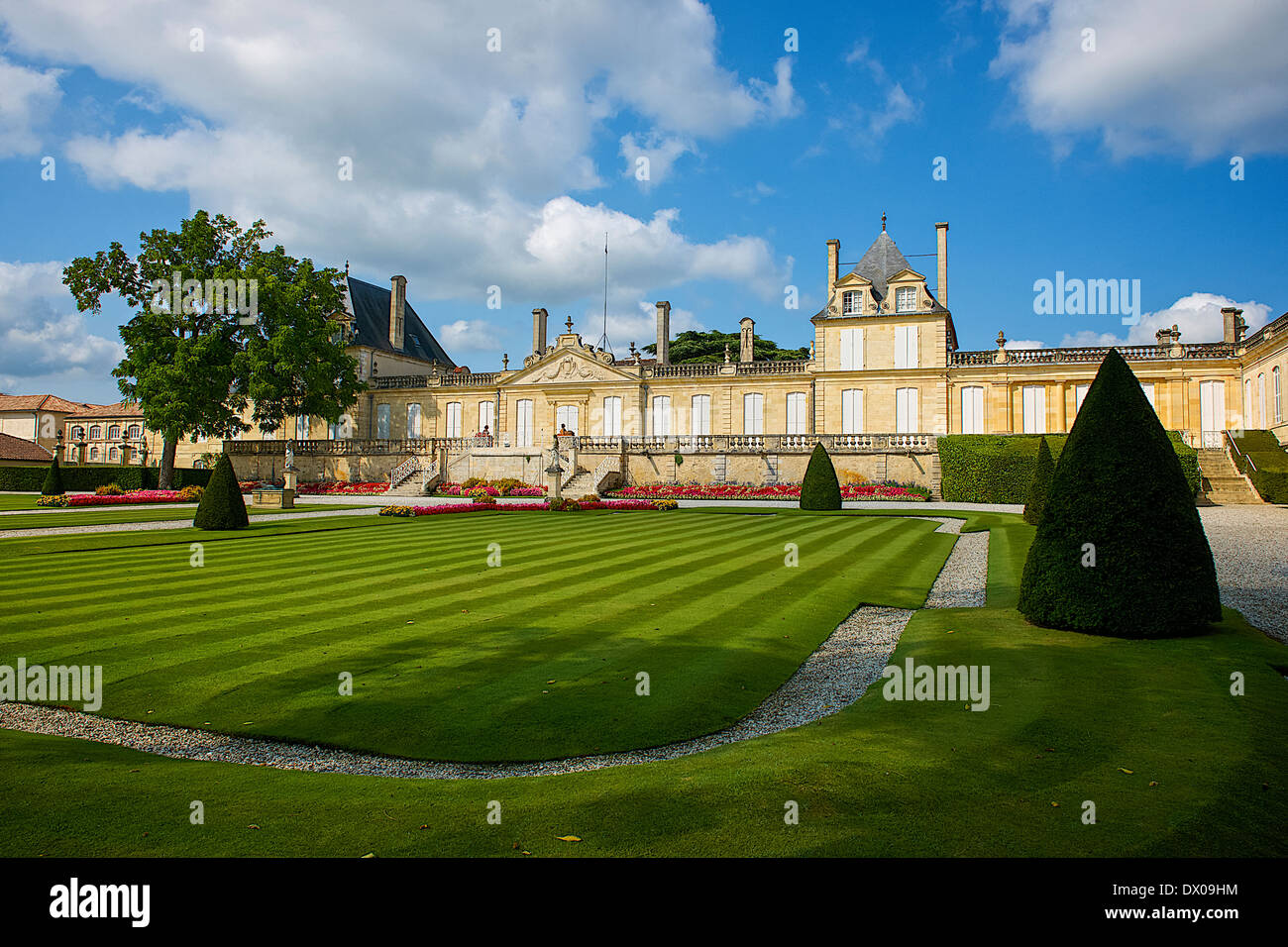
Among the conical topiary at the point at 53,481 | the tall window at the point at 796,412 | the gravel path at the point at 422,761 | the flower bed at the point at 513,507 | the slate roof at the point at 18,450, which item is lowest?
the gravel path at the point at 422,761

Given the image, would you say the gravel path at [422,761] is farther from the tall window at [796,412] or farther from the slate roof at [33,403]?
the slate roof at [33,403]

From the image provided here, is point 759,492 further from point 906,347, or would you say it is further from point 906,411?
point 906,347

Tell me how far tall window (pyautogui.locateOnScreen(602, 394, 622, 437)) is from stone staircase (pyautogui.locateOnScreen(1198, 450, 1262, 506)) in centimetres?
2673

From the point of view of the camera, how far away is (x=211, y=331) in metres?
34.1

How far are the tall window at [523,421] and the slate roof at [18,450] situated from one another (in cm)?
3607

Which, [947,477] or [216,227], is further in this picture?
[216,227]

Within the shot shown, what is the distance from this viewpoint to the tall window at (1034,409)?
34.4 metres

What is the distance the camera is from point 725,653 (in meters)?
6.36

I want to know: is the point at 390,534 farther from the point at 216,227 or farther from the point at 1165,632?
the point at 216,227

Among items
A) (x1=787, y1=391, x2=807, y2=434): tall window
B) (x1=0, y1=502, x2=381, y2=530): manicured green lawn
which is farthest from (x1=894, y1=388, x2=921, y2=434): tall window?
(x1=0, y1=502, x2=381, y2=530): manicured green lawn

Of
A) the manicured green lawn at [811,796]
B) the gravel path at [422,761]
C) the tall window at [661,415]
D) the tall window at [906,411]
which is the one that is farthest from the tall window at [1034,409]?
the manicured green lawn at [811,796]

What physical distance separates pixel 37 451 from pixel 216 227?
102 ft

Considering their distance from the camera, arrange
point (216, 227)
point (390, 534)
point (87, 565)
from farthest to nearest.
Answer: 1. point (216, 227)
2. point (390, 534)
3. point (87, 565)
